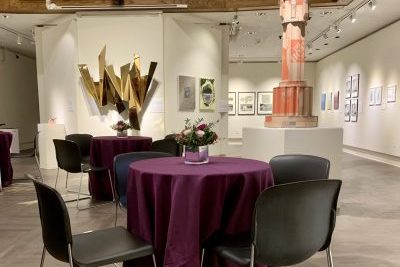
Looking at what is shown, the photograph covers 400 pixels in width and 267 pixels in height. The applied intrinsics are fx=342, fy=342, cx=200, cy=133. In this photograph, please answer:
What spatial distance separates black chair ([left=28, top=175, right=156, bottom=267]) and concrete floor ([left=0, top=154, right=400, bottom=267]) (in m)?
1.14

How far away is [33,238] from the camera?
3.46 m

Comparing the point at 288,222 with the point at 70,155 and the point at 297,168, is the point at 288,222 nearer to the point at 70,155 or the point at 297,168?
the point at 297,168

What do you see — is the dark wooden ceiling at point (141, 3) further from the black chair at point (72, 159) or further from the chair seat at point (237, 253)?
the chair seat at point (237, 253)

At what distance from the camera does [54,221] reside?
179 cm

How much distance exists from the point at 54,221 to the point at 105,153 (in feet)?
9.70

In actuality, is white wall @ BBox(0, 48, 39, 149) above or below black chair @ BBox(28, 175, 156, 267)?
above

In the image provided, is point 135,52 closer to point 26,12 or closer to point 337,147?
point 26,12

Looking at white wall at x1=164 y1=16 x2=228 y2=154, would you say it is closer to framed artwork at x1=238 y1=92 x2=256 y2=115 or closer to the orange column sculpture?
the orange column sculpture

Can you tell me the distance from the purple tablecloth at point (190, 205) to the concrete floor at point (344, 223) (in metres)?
1.11

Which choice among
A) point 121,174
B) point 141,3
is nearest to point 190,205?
point 121,174

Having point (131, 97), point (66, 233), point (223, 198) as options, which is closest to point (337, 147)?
point (223, 198)

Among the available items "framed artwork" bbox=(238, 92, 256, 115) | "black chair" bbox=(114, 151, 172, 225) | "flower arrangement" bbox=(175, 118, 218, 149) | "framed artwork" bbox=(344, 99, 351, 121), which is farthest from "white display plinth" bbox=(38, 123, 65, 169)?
"framed artwork" bbox=(344, 99, 351, 121)

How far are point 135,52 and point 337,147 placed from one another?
4.39 m

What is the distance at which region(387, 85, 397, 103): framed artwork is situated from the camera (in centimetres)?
778
